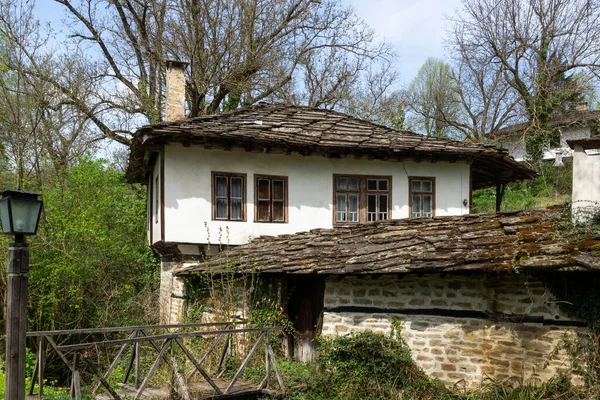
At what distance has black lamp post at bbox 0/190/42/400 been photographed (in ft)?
16.3

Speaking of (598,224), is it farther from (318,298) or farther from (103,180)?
(103,180)

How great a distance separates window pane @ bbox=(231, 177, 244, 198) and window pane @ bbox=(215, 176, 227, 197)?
167 mm

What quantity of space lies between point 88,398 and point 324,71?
60.3ft

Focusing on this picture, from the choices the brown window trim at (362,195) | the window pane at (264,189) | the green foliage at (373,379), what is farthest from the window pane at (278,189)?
the green foliage at (373,379)

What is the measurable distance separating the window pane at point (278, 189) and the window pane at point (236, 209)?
0.84 metres

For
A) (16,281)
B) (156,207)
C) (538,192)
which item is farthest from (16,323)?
(538,192)

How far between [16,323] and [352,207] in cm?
975

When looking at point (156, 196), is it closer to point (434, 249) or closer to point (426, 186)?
point (426, 186)

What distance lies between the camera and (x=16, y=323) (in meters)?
5.02

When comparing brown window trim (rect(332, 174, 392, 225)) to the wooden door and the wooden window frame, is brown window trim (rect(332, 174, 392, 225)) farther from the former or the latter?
the wooden window frame

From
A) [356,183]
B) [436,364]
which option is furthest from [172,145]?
[436,364]

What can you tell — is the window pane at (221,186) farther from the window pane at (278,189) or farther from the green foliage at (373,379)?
the green foliage at (373,379)

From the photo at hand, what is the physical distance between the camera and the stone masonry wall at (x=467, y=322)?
732cm

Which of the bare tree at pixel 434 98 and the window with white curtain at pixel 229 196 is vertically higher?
the bare tree at pixel 434 98
